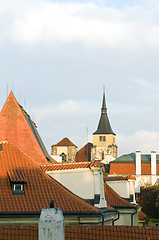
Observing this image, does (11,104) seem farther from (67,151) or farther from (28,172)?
(67,151)

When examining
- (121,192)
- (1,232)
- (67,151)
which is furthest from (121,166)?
(1,232)

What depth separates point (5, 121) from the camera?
23.7 m

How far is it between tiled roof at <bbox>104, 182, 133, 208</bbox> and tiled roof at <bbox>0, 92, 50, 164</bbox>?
3365mm

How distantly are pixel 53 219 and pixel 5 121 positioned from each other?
15948 mm

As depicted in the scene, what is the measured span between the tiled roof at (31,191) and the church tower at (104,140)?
448 feet

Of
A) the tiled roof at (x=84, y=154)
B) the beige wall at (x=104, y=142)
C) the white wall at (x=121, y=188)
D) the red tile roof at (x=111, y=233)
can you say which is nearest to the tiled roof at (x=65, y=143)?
the tiled roof at (x=84, y=154)

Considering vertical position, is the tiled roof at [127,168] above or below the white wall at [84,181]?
above

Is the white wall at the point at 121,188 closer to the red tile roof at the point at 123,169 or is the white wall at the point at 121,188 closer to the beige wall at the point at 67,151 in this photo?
the red tile roof at the point at 123,169

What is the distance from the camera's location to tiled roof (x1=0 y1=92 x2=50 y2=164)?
2314 cm

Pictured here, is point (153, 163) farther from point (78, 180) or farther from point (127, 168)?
point (78, 180)

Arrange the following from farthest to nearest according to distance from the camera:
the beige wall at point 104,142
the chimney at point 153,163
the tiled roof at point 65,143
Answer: the tiled roof at point 65,143 < the beige wall at point 104,142 < the chimney at point 153,163

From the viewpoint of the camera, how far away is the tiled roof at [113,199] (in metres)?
23.6

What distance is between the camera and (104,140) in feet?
514

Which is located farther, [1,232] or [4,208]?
[4,208]
